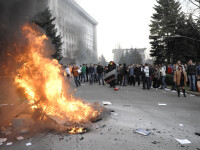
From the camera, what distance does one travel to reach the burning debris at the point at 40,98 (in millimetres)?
4930

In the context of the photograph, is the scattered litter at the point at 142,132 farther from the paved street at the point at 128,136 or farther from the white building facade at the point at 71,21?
the white building facade at the point at 71,21

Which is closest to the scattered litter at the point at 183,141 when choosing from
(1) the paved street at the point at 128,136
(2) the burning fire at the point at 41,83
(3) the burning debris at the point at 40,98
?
(1) the paved street at the point at 128,136

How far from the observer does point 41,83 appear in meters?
5.77

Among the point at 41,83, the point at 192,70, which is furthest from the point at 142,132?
the point at 192,70

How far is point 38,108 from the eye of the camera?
5445 mm

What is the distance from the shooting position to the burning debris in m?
4.93

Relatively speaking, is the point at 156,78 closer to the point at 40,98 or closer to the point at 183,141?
the point at 183,141

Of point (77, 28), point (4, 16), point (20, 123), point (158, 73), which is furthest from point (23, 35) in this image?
point (158, 73)

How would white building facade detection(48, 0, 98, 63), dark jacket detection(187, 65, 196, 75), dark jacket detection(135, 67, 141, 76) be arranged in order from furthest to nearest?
dark jacket detection(135, 67, 141, 76), dark jacket detection(187, 65, 196, 75), white building facade detection(48, 0, 98, 63)

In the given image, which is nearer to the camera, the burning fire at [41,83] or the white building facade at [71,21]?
the burning fire at [41,83]

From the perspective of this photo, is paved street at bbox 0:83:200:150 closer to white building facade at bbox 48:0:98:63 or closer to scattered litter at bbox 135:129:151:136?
scattered litter at bbox 135:129:151:136

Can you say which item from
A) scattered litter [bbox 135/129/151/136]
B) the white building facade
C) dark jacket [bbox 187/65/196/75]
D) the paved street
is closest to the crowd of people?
dark jacket [bbox 187/65/196/75]

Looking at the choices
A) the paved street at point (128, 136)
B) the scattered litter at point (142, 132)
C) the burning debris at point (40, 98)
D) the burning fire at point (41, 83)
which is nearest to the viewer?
the paved street at point (128, 136)

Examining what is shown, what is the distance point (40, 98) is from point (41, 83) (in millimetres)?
511
